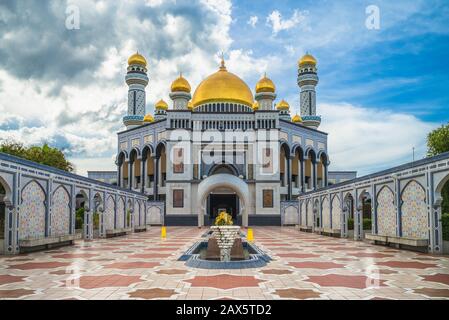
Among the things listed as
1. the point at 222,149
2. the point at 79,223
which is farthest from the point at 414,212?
the point at 222,149

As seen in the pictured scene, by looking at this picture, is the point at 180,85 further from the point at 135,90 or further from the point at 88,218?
the point at 88,218

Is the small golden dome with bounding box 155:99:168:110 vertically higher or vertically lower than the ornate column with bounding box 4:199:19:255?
higher

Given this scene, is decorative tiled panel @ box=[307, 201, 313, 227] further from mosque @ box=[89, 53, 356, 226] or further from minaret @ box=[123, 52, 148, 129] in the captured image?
minaret @ box=[123, 52, 148, 129]

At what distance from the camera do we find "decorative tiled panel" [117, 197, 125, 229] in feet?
81.4

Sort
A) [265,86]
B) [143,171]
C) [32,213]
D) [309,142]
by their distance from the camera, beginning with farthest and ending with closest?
1. [309,142]
2. [143,171]
3. [265,86]
4. [32,213]

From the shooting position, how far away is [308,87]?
4709 cm

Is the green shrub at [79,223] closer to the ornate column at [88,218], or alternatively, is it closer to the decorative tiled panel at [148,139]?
the ornate column at [88,218]

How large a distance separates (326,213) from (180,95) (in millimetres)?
20193

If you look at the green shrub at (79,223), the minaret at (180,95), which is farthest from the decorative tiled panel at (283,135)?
the green shrub at (79,223)

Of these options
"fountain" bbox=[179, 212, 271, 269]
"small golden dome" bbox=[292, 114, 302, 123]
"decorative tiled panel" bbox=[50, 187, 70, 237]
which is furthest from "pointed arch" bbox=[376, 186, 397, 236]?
"small golden dome" bbox=[292, 114, 302, 123]

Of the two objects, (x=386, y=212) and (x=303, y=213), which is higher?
(x=386, y=212)

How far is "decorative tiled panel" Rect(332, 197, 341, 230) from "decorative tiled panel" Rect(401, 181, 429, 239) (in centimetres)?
701
